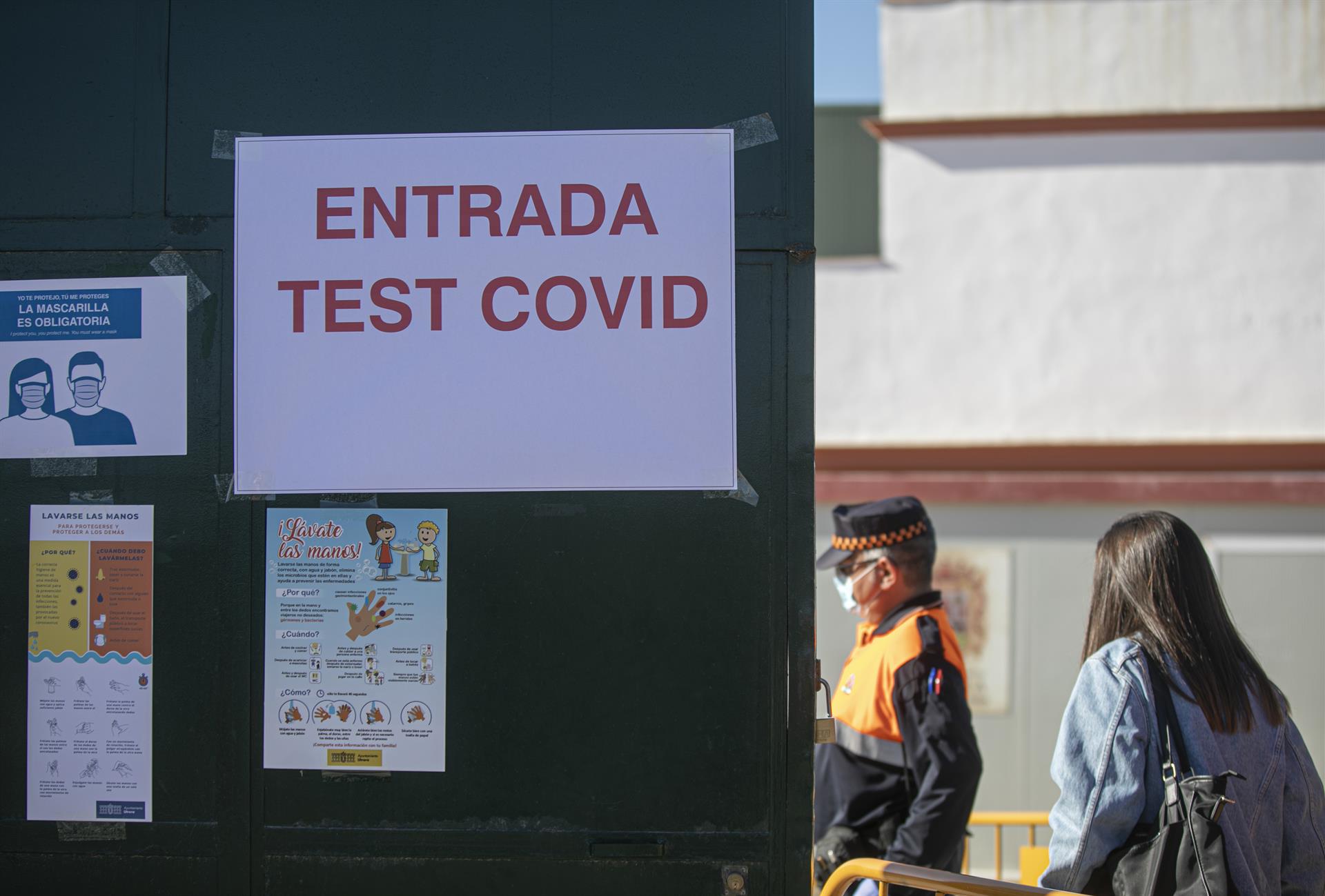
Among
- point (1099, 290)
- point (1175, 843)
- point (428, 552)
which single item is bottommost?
point (1175, 843)

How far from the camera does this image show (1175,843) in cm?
255

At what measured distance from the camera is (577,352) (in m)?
2.33

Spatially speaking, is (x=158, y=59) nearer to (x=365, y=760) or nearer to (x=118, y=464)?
(x=118, y=464)

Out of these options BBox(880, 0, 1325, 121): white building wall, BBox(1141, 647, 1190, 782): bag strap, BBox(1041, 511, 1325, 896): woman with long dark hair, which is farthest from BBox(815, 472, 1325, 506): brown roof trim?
BBox(1141, 647, 1190, 782): bag strap

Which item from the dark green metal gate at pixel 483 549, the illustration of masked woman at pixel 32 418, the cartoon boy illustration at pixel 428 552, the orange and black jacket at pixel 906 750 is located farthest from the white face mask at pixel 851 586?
the illustration of masked woman at pixel 32 418

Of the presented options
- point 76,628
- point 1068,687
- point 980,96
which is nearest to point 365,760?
point 76,628

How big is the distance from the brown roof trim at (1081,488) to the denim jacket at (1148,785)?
450 cm

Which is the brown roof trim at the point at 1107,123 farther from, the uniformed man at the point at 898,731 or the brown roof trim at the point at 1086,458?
the uniformed man at the point at 898,731

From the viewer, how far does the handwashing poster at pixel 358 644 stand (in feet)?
7.61

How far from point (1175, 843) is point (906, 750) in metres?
0.99

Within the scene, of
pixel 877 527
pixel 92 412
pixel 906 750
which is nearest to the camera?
pixel 92 412

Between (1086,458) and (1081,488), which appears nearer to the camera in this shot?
(1081,488)

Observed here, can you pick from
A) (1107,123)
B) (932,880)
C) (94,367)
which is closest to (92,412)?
(94,367)

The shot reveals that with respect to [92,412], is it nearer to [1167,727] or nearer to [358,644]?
[358,644]
